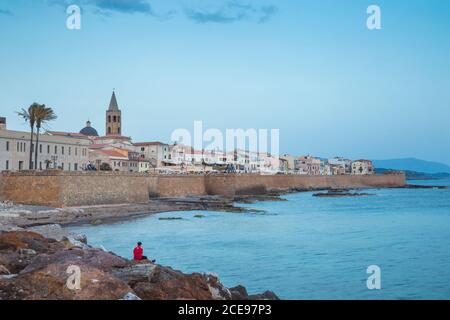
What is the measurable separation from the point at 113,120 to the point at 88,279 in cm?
9419

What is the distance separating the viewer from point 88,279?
35.4 ft

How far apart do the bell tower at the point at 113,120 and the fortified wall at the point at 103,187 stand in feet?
128

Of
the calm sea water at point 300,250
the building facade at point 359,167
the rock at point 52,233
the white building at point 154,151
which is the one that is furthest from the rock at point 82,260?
A: the building facade at point 359,167

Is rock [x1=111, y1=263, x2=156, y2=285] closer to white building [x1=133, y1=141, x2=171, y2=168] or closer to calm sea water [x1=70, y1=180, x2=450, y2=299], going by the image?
calm sea water [x1=70, y1=180, x2=450, y2=299]

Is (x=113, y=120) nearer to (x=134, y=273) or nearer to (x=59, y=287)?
(x=134, y=273)

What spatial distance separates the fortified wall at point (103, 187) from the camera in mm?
37844

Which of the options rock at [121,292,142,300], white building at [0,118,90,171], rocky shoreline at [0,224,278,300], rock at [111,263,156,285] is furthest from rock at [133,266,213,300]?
white building at [0,118,90,171]

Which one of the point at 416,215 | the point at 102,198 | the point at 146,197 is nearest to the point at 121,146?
the point at 146,197

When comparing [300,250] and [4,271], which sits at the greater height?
[4,271]

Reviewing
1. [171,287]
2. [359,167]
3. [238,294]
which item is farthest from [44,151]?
[359,167]

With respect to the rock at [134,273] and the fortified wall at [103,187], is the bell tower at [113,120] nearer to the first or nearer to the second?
the fortified wall at [103,187]

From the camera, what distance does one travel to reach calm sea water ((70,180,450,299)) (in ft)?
61.1

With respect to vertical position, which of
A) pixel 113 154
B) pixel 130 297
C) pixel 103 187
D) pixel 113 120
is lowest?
pixel 130 297
